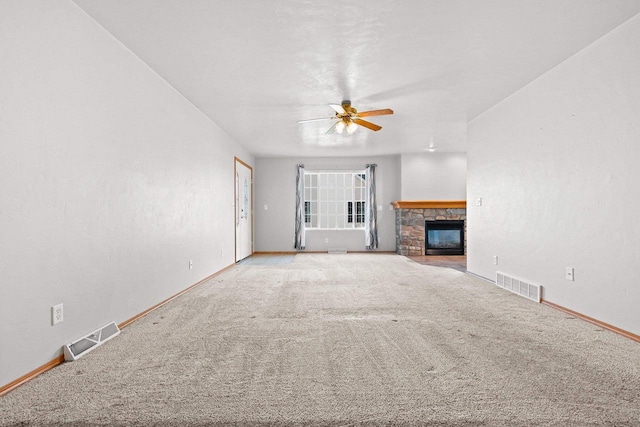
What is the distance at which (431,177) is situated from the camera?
8695mm

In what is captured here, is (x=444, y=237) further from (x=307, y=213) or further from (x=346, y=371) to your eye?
(x=346, y=371)

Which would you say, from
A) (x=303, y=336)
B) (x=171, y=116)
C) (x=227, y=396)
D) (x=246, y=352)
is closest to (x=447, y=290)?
(x=303, y=336)

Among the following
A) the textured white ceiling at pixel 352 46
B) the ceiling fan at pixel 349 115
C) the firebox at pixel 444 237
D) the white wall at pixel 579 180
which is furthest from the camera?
the firebox at pixel 444 237

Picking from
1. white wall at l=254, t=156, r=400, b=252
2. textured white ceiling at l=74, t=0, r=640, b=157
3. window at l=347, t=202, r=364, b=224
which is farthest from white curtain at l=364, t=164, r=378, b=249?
textured white ceiling at l=74, t=0, r=640, b=157

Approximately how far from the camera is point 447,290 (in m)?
4.44

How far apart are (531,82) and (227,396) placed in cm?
430

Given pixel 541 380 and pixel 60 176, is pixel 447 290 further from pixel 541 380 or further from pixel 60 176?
pixel 60 176

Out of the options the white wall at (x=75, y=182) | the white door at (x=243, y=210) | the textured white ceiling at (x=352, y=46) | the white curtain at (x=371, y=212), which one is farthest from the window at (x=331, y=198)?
the white wall at (x=75, y=182)

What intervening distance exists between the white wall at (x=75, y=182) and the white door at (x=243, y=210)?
10.6 ft

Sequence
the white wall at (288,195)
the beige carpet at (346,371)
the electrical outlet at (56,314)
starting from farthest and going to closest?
the white wall at (288,195)
the electrical outlet at (56,314)
the beige carpet at (346,371)

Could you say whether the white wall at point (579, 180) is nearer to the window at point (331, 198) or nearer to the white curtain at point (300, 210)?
the window at point (331, 198)

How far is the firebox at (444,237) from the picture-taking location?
855 centimetres

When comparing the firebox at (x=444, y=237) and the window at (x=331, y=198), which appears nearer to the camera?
the firebox at (x=444, y=237)

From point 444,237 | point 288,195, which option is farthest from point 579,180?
point 288,195
